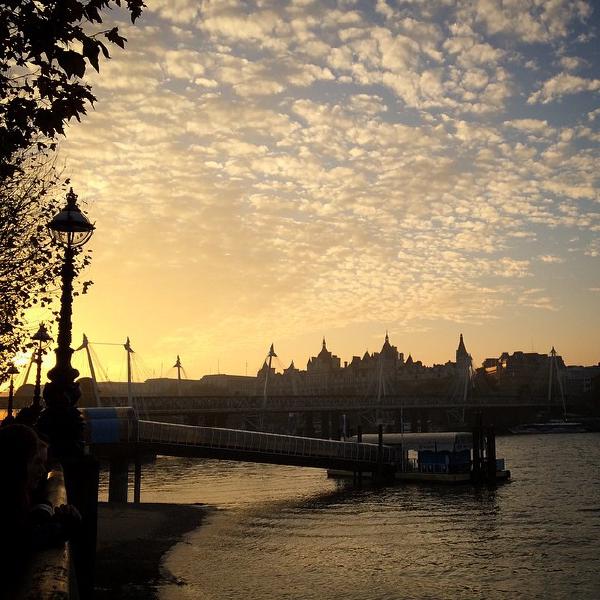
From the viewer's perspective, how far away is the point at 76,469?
1118 centimetres

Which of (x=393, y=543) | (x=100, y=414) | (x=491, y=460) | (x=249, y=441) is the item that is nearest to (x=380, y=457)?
(x=491, y=460)

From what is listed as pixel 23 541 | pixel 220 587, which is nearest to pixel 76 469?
pixel 23 541

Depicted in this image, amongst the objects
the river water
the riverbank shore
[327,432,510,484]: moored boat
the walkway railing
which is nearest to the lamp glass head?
the riverbank shore

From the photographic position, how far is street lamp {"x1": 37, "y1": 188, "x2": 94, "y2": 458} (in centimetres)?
1195

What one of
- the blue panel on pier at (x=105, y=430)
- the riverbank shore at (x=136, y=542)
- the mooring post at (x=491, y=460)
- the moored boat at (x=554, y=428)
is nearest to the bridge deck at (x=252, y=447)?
the blue panel on pier at (x=105, y=430)

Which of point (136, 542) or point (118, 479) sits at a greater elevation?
point (118, 479)

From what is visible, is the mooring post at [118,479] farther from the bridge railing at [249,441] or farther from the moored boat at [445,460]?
the moored boat at [445,460]

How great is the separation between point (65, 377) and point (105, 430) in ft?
139

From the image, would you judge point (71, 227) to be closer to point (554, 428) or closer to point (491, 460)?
point (491, 460)

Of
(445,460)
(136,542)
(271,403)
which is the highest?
(271,403)

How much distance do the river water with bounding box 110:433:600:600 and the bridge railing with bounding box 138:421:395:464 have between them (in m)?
3.65

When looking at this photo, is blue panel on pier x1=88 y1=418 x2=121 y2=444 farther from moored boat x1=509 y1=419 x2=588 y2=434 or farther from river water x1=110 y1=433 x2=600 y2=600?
moored boat x1=509 y1=419 x2=588 y2=434

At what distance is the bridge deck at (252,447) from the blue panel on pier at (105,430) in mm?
2018

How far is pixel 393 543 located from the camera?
34125 millimetres
